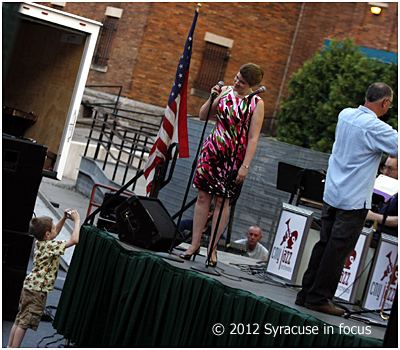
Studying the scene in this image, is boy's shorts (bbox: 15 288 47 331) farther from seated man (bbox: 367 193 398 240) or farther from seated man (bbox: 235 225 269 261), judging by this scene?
seated man (bbox: 235 225 269 261)

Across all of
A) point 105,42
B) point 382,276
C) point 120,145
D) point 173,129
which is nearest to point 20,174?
point 173,129

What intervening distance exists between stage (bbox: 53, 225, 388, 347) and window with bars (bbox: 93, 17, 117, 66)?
17.7 m

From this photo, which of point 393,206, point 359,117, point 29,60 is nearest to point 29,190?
point 359,117

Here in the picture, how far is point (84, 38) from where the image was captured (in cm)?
820

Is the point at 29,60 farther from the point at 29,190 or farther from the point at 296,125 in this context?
the point at 296,125

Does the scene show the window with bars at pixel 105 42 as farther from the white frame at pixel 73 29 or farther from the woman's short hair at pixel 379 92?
the woman's short hair at pixel 379 92

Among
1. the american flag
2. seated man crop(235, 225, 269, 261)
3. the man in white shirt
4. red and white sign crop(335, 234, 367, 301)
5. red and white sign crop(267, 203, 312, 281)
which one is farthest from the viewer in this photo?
seated man crop(235, 225, 269, 261)

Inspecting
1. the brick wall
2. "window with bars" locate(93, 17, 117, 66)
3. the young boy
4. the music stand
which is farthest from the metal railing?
the young boy

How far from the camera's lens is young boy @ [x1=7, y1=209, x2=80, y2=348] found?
5285 mm

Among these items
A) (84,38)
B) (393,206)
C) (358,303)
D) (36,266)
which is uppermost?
(84,38)

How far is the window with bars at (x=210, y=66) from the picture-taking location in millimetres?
22266

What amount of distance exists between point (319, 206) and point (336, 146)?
6.89 feet

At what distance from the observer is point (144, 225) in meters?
5.11

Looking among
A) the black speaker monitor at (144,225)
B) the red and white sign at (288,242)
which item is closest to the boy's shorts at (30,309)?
the black speaker monitor at (144,225)
